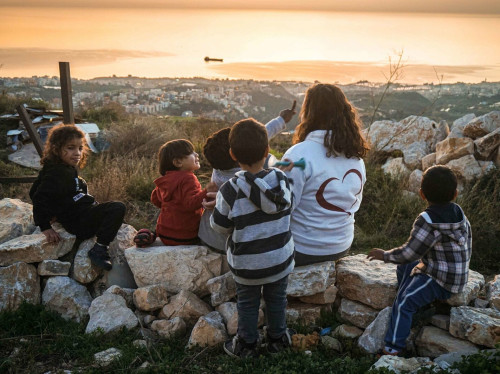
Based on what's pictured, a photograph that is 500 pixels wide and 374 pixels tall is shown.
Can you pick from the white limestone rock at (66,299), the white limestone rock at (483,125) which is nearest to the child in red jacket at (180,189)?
the white limestone rock at (66,299)

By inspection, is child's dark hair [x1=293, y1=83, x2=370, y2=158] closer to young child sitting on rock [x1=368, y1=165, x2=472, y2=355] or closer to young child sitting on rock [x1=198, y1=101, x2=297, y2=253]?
young child sitting on rock [x1=198, y1=101, x2=297, y2=253]

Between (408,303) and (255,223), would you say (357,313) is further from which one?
(255,223)

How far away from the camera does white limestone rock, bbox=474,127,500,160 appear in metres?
7.31

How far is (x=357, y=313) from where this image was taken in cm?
354

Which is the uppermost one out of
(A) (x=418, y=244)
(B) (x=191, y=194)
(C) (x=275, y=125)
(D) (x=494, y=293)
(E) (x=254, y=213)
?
(C) (x=275, y=125)

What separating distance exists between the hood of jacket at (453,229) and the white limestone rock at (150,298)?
206 centimetres

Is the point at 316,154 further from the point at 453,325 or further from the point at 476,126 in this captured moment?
the point at 476,126

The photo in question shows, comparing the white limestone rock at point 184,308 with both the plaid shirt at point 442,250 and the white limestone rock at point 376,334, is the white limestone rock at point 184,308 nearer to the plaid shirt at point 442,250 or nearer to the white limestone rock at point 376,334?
the white limestone rock at point 376,334

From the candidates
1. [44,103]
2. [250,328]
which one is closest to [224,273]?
[250,328]

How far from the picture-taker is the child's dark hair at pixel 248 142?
279 cm

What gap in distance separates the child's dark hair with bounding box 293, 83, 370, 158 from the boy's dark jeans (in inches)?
69.1

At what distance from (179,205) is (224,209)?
0.92 metres

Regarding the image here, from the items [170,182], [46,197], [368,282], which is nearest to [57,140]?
[46,197]

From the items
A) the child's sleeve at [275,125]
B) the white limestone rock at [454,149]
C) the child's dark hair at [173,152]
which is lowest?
the white limestone rock at [454,149]
